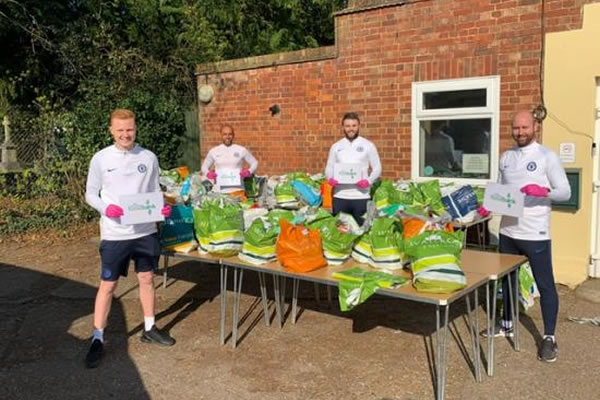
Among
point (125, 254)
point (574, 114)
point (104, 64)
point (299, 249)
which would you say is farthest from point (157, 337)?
point (104, 64)

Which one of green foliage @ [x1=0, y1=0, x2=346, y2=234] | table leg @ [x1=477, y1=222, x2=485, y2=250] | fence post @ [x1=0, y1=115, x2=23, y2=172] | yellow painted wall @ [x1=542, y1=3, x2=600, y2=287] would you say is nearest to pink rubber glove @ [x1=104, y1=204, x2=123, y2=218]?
table leg @ [x1=477, y1=222, x2=485, y2=250]

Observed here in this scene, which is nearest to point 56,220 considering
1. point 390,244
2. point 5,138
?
point 5,138

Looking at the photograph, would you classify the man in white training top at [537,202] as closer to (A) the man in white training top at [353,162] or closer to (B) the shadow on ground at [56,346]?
(A) the man in white training top at [353,162]

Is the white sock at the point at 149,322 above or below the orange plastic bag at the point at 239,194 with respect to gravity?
below

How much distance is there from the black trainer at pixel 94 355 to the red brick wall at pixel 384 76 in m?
4.54

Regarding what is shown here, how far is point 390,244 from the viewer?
406cm

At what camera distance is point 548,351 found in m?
4.38

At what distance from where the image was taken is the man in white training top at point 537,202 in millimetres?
4246

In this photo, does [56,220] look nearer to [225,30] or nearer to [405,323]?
[225,30]

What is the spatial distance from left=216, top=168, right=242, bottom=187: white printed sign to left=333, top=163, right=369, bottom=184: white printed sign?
57.2 inches

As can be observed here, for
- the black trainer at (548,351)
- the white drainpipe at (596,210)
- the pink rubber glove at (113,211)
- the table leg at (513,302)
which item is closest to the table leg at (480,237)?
the white drainpipe at (596,210)

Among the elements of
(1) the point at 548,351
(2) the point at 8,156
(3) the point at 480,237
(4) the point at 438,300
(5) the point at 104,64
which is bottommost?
(1) the point at 548,351

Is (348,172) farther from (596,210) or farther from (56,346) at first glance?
(56,346)

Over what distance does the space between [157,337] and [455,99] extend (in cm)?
462
